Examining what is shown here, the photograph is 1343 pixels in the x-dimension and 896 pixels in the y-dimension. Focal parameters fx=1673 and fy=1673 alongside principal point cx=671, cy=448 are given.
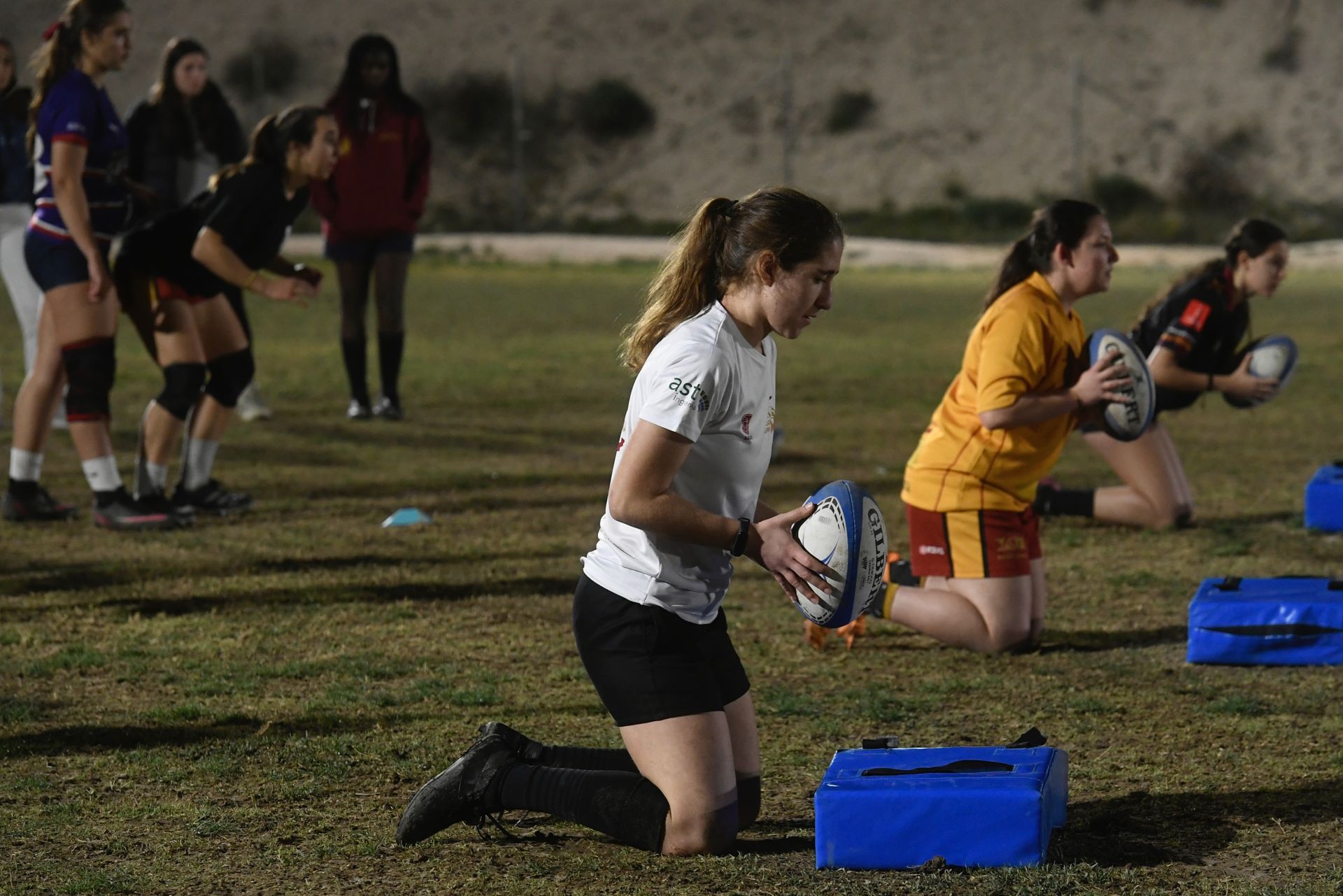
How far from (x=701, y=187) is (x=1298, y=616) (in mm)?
44858

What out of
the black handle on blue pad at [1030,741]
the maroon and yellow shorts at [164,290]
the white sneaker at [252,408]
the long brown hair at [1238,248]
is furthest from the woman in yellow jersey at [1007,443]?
the white sneaker at [252,408]

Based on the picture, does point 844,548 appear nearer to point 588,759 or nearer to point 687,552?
point 687,552

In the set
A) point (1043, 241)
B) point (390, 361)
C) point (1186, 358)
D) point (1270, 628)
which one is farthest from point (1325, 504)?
point (390, 361)

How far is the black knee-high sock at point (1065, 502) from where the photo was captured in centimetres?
781

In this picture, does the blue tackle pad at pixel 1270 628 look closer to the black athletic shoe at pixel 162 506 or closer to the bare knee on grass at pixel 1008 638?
the bare knee on grass at pixel 1008 638

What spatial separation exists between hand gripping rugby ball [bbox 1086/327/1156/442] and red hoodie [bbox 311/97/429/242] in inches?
241

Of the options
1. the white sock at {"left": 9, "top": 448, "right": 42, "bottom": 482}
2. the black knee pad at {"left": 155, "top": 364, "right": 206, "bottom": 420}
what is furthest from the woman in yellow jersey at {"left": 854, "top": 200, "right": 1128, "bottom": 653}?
the white sock at {"left": 9, "top": 448, "right": 42, "bottom": 482}

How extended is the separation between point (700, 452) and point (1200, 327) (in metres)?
4.29

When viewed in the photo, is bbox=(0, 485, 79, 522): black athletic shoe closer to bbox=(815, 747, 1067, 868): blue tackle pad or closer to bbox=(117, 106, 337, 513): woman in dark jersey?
bbox=(117, 106, 337, 513): woman in dark jersey

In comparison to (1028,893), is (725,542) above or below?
above

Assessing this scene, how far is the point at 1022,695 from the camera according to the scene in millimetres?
5066

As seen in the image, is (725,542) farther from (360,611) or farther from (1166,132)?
(1166,132)

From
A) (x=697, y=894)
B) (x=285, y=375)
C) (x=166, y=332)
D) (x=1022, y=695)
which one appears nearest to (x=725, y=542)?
(x=697, y=894)

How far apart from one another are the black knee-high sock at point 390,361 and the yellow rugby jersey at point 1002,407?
6.11 meters
